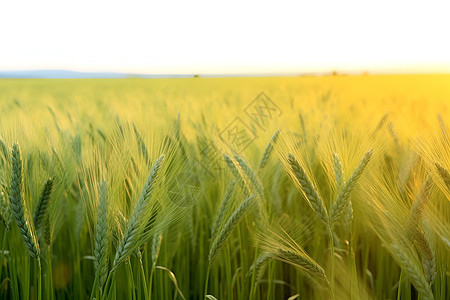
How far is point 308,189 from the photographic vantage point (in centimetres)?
105

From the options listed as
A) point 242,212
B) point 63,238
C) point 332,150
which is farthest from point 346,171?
point 63,238

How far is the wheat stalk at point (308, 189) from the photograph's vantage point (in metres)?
1.05

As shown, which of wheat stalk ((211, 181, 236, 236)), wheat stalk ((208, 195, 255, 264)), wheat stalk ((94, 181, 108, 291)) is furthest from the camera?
wheat stalk ((211, 181, 236, 236))

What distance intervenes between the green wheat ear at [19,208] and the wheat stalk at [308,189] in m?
0.66

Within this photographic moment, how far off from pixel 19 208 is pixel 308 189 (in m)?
0.72

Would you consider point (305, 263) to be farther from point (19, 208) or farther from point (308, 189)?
point (19, 208)

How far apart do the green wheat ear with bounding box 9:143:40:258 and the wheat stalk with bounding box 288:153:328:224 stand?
0.66m

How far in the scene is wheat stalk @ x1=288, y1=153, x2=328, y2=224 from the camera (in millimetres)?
1048

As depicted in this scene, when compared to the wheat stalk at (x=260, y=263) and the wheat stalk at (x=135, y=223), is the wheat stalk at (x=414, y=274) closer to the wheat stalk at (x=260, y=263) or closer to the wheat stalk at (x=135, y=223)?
the wheat stalk at (x=260, y=263)

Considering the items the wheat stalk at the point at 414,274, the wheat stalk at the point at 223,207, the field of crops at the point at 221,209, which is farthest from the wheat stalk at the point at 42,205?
the wheat stalk at the point at 414,274

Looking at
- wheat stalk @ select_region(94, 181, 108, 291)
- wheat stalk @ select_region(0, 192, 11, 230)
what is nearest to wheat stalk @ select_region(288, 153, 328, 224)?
wheat stalk @ select_region(94, 181, 108, 291)

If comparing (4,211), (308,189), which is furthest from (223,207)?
(4,211)

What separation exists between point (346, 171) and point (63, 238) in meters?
1.39

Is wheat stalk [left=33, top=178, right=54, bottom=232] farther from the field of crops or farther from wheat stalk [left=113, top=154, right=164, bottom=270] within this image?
wheat stalk [left=113, top=154, right=164, bottom=270]
